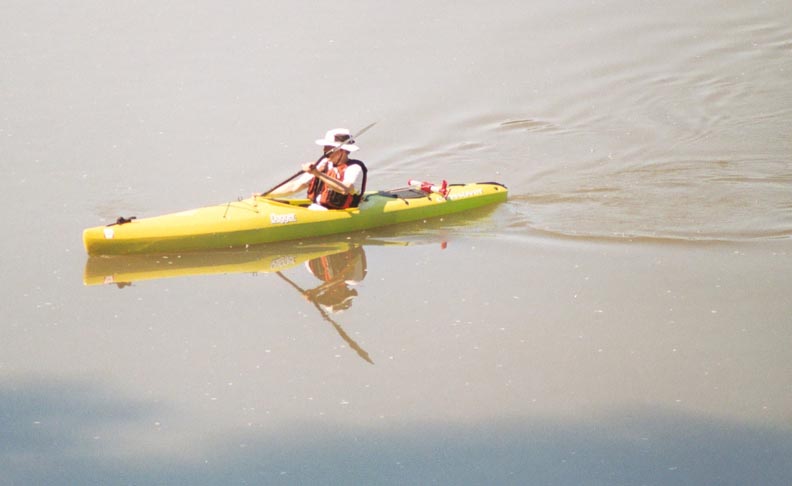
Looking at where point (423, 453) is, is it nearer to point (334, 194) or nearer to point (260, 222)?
point (260, 222)

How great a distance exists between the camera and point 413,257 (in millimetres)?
8414

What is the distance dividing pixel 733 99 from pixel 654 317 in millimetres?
5008

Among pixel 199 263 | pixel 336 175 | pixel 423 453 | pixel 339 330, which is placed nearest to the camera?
pixel 423 453

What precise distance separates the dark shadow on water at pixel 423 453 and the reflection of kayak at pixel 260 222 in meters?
2.34

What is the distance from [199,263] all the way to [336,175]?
129 centimetres

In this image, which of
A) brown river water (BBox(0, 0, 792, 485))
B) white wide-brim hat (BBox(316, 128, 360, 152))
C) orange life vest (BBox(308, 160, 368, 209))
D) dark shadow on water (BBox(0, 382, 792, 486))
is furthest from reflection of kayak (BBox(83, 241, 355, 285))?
dark shadow on water (BBox(0, 382, 792, 486))

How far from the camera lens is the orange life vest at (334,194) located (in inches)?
342

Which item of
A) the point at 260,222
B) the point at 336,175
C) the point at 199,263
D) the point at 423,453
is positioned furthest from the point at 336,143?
the point at 423,453

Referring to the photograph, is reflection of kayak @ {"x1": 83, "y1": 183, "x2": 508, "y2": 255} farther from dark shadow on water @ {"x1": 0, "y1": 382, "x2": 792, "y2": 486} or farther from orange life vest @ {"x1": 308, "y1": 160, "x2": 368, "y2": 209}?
dark shadow on water @ {"x1": 0, "y1": 382, "x2": 792, "y2": 486}

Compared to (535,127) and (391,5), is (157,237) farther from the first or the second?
(391,5)

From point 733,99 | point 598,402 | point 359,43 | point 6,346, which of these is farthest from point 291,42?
point 598,402

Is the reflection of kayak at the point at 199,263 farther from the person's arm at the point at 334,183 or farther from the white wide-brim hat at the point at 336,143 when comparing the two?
the white wide-brim hat at the point at 336,143

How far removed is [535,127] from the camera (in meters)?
11.1

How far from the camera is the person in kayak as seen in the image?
858 centimetres
